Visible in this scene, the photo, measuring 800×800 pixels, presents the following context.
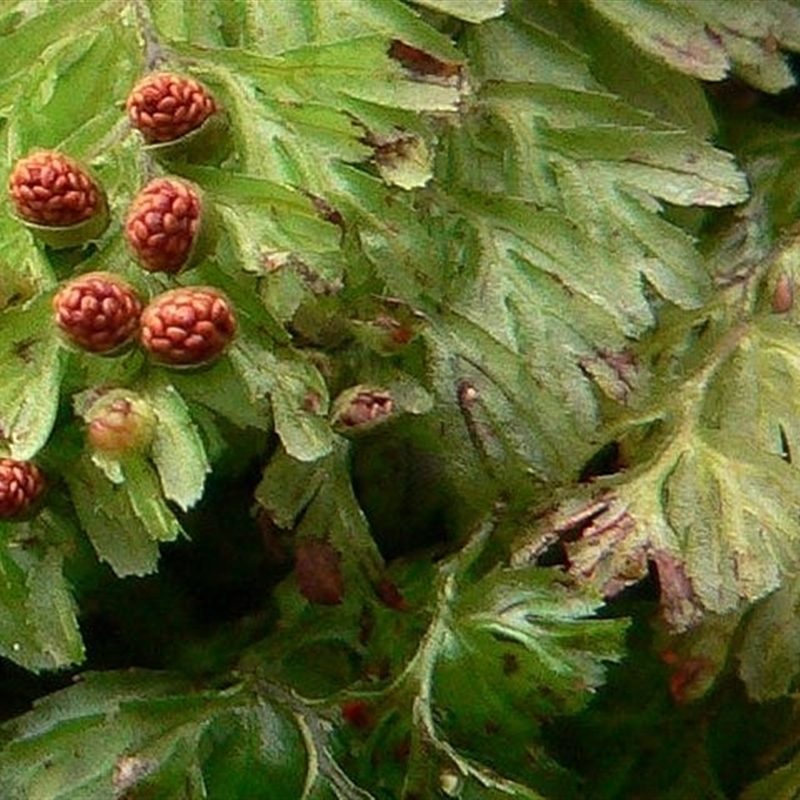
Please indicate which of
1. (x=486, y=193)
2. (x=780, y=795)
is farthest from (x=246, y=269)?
(x=780, y=795)

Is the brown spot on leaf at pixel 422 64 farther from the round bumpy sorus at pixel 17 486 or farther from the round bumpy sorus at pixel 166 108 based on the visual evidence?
the round bumpy sorus at pixel 17 486

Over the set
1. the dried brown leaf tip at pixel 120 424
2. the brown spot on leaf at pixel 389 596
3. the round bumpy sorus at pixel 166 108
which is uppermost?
the round bumpy sorus at pixel 166 108

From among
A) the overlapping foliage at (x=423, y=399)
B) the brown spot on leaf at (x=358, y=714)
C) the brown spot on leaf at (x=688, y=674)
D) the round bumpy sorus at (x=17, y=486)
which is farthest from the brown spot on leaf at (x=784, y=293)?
the round bumpy sorus at (x=17, y=486)

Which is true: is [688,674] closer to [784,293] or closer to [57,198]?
[784,293]

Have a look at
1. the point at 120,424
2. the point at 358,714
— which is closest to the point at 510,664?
the point at 358,714

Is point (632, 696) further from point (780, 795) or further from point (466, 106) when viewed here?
point (466, 106)

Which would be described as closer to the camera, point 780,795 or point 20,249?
point 20,249
